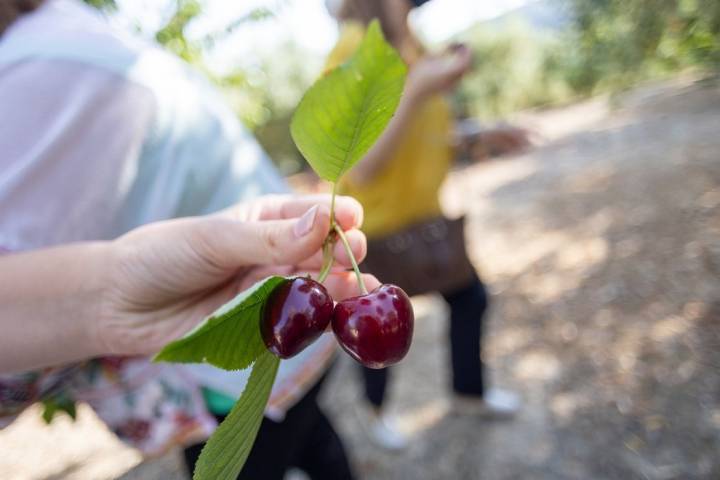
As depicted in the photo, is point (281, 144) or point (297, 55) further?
point (297, 55)

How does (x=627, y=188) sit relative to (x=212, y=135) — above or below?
below

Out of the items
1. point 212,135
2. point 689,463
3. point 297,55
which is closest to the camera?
point 212,135

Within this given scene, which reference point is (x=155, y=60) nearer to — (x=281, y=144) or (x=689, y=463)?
(x=689, y=463)

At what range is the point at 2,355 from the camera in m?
0.71

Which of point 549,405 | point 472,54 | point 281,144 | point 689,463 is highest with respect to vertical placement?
point 472,54

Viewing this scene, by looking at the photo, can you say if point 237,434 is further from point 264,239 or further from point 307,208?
point 307,208

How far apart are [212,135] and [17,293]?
43 centimetres

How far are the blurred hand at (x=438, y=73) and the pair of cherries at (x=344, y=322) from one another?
96cm

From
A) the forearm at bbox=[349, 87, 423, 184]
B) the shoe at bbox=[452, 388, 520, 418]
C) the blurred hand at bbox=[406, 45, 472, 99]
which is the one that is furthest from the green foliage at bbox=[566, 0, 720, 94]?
the shoe at bbox=[452, 388, 520, 418]

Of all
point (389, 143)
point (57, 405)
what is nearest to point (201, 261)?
point (57, 405)

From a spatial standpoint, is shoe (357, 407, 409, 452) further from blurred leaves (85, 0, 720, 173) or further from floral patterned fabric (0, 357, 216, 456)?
blurred leaves (85, 0, 720, 173)

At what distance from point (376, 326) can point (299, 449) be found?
83 centimetres

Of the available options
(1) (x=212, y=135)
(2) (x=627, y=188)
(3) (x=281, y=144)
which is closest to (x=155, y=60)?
(1) (x=212, y=135)

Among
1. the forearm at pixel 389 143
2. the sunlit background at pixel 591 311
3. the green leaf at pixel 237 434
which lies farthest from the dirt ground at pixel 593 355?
the green leaf at pixel 237 434
